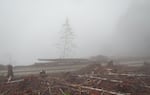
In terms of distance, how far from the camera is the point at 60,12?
105875mm

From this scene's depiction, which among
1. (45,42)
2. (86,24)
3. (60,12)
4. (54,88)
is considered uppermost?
(60,12)

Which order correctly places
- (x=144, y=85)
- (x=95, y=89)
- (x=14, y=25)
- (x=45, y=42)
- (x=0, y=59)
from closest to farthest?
1. (x=95, y=89)
2. (x=144, y=85)
3. (x=0, y=59)
4. (x=45, y=42)
5. (x=14, y=25)

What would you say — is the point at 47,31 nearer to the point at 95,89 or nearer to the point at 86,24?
the point at 86,24

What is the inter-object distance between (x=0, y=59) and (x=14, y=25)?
3730 cm

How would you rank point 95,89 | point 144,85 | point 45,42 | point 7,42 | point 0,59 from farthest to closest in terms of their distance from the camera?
1. point 7,42
2. point 45,42
3. point 0,59
4. point 144,85
5. point 95,89

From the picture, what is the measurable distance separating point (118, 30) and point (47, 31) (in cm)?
3246

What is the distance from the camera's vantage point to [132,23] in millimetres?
61750

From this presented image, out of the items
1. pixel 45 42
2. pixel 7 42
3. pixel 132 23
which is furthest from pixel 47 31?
pixel 132 23

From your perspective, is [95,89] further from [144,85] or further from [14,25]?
[14,25]

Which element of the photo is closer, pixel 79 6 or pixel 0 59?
pixel 0 59

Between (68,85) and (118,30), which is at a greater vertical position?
(118,30)

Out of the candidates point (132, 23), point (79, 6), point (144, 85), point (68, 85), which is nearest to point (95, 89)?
point (68, 85)

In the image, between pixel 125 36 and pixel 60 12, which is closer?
pixel 125 36

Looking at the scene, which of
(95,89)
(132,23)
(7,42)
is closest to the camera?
(95,89)
